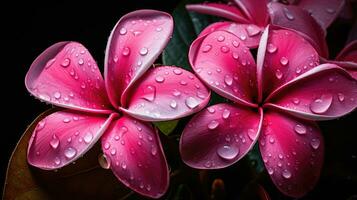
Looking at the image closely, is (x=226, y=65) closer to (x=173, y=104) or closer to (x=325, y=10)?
(x=173, y=104)

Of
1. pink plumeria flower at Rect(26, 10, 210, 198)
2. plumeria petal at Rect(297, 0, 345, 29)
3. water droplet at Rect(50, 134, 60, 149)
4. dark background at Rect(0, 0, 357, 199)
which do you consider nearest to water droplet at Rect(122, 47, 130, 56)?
pink plumeria flower at Rect(26, 10, 210, 198)

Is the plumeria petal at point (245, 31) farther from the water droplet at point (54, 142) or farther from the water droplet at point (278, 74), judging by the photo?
the water droplet at point (54, 142)

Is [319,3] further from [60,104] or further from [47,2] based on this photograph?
[47,2]

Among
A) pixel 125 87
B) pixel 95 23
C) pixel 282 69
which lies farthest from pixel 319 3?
pixel 95 23

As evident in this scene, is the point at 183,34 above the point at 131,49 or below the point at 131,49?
below

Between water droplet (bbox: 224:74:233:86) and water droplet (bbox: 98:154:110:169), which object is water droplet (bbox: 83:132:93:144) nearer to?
water droplet (bbox: 98:154:110:169)

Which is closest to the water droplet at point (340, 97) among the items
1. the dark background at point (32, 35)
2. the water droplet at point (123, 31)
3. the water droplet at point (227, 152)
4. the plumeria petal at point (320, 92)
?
the plumeria petal at point (320, 92)

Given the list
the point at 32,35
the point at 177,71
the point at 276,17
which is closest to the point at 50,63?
the point at 177,71
